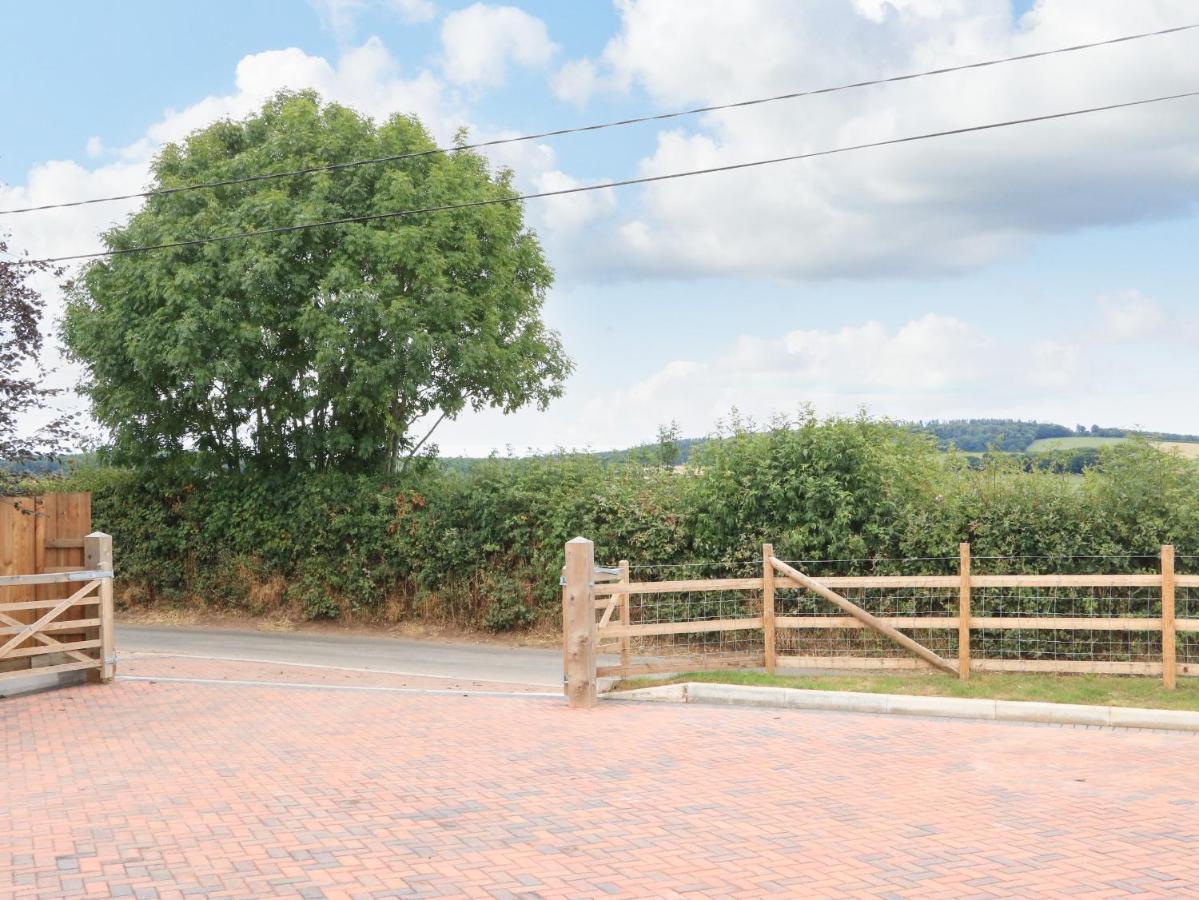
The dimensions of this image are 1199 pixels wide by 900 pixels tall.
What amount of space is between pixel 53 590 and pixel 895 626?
10284 millimetres

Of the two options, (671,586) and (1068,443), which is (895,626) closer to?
(671,586)

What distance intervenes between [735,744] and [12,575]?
8661 mm

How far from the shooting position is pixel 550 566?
59.4ft

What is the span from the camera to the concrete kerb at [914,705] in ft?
36.9

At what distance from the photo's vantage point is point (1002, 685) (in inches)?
503

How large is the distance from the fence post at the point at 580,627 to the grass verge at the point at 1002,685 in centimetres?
109

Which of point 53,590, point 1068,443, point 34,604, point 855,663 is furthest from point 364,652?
point 1068,443

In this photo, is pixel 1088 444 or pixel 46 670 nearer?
pixel 46 670

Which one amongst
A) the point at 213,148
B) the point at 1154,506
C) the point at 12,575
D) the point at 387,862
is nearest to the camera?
the point at 387,862

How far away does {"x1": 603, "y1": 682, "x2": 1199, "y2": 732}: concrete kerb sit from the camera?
11.2m

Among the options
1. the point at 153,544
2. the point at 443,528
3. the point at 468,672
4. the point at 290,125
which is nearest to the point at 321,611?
the point at 443,528

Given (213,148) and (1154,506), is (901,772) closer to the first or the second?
(1154,506)

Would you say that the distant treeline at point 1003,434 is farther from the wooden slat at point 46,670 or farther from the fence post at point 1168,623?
the wooden slat at point 46,670

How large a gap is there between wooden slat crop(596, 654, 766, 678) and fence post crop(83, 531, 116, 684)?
19.7 feet
